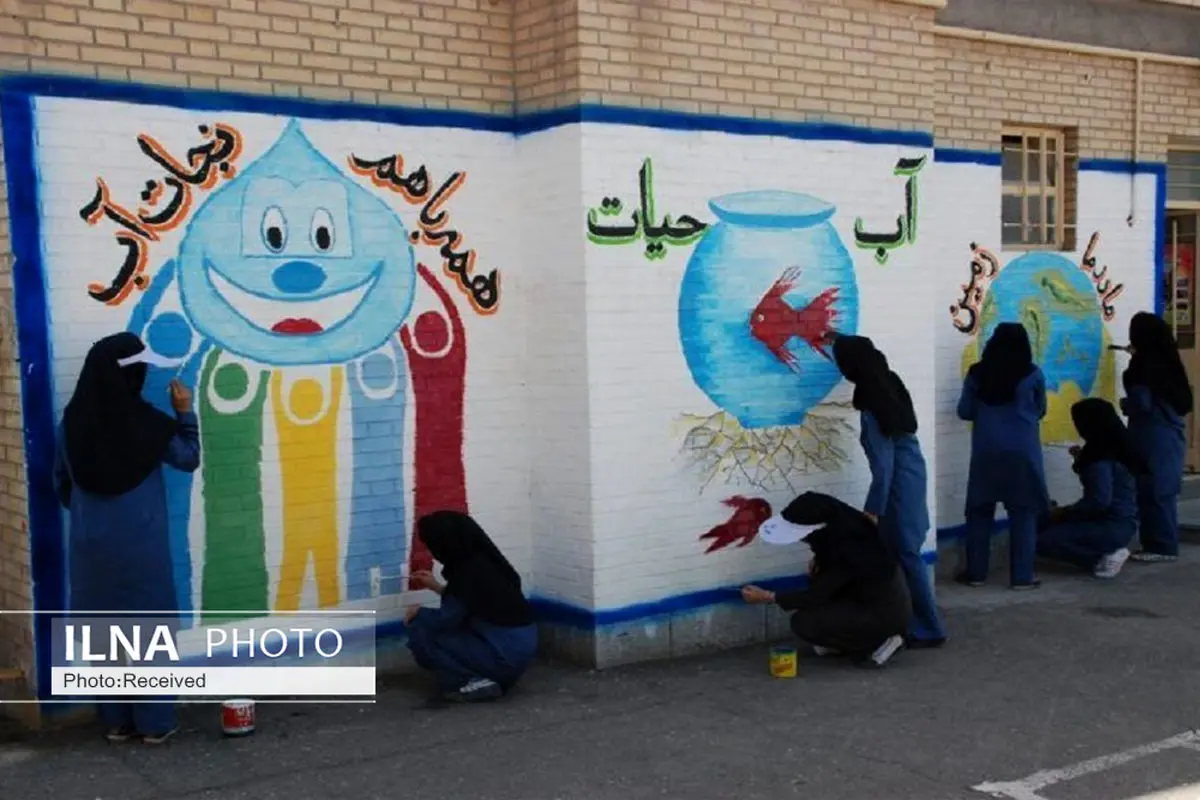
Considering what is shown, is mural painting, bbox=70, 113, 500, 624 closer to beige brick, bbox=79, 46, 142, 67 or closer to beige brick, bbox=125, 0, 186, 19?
beige brick, bbox=79, 46, 142, 67

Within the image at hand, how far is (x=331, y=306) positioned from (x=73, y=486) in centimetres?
148

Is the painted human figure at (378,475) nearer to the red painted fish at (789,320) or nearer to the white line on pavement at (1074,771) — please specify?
the red painted fish at (789,320)

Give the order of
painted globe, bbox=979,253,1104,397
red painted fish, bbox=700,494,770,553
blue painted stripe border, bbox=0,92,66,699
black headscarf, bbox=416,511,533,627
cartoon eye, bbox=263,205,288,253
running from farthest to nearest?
painted globe, bbox=979,253,1104,397 → red painted fish, bbox=700,494,770,553 → cartoon eye, bbox=263,205,288,253 → black headscarf, bbox=416,511,533,627 → blue painted stripe border, bbox=0,92,66,699

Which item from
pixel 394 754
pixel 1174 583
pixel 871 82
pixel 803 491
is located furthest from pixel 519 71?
pixel 1174 583

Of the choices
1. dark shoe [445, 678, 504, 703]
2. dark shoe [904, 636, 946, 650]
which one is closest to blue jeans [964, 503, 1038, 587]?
dark shoe [904, 636, 946, 650]

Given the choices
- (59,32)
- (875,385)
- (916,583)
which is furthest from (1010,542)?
(59,32)

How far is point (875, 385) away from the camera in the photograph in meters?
6.93

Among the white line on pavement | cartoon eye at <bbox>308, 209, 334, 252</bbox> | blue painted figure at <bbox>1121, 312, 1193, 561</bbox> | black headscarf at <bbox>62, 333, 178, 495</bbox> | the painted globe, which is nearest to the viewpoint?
the white line on pavement

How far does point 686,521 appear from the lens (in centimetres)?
684

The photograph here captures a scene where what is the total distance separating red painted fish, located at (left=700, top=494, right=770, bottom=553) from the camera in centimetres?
698

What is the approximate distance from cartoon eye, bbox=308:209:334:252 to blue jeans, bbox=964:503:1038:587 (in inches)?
178

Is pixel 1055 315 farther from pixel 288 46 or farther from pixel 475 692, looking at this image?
pixel 288 46

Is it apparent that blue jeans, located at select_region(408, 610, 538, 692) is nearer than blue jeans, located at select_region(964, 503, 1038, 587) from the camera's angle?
Yes

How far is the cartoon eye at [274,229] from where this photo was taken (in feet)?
19.9
